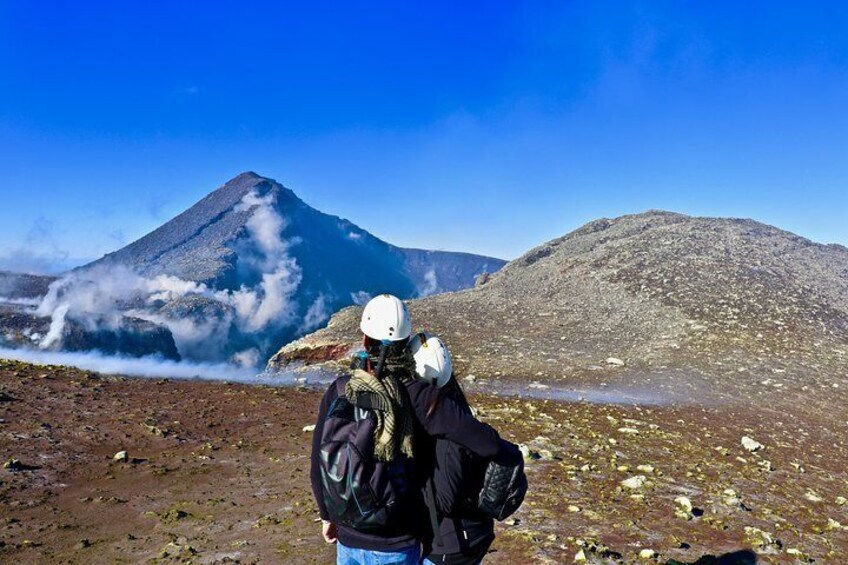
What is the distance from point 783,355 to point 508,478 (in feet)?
57.6

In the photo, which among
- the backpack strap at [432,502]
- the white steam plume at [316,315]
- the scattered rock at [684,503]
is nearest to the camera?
the backpack strap at [432,502]

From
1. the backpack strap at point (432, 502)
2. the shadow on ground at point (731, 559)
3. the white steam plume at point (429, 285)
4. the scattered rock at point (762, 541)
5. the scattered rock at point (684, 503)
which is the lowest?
the shadow on ground at point (731, 559)

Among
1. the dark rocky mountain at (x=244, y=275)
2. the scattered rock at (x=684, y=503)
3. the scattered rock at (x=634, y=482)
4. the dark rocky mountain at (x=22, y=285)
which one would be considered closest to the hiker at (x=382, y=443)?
the scattered rock at (x=684, y=503)

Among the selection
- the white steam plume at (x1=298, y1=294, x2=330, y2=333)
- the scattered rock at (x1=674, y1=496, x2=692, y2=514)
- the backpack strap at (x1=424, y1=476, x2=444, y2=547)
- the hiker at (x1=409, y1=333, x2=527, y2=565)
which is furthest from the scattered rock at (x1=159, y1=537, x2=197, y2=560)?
the white steam plume at (x1=298, y1=294, x2=330, y2=333)

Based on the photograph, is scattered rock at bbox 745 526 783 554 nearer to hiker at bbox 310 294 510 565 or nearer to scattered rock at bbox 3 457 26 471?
hiker at bbox 310 294 510 565

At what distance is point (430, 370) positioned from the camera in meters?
2.76

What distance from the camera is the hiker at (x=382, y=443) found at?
256 cm

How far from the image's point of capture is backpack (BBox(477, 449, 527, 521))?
2.80 m

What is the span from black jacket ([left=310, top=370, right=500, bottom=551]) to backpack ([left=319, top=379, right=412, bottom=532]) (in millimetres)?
70

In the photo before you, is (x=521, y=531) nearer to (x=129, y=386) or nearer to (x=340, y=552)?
(x=340, y=552)

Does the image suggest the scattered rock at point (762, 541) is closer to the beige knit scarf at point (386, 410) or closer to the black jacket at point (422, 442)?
the black jacket at point (422, 442)

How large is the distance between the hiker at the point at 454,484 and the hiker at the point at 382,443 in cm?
5

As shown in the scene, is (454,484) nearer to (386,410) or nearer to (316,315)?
(386,410)

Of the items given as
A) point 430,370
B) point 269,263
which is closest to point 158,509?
point 430,370
